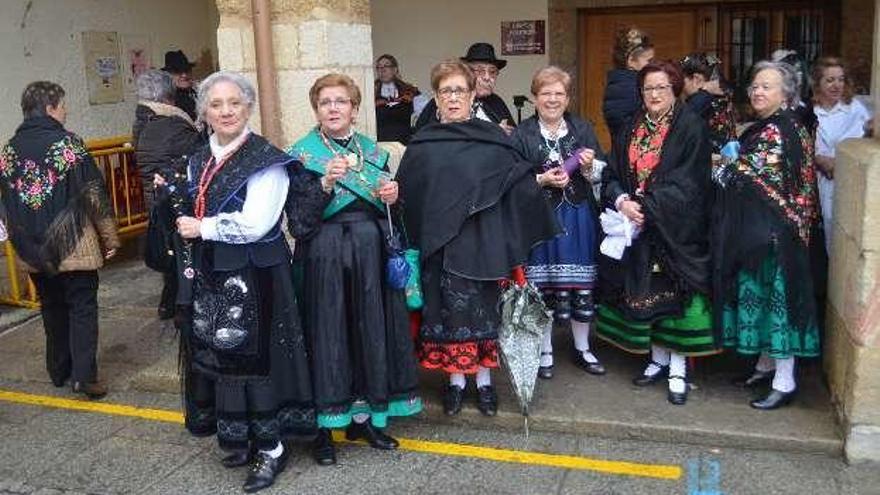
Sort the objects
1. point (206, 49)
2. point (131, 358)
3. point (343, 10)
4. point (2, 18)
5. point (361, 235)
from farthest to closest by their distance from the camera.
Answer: point (206, 49), point (2, 18), point (131, 358), point (343, 10), point (361, 235)

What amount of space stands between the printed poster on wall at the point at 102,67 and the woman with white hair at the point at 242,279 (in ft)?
18.2

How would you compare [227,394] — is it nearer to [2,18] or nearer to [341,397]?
[341,397]

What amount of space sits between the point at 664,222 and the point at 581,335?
2.95 ft

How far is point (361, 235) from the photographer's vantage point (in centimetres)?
404

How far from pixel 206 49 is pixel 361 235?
6.97 m

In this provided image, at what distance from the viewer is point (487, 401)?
14.9 feet

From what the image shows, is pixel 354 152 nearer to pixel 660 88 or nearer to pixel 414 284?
pixel 414 284

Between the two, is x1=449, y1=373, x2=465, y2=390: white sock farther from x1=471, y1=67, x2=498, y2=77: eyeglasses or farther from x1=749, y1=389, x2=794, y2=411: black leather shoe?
x1=471, y1=67, x2=498, y2=77: eyeglasses

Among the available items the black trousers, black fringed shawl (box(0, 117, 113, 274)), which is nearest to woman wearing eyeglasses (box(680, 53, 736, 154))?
black fringed shawl (box(0, 117, 113, 274))

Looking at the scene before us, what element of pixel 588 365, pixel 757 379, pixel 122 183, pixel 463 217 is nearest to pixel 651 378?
pixel 588 365

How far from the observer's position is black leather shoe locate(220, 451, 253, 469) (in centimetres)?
423

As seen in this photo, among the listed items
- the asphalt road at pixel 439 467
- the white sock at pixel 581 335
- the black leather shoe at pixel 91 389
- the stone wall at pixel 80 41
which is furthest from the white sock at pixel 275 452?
the stone wall at pixel 80 41

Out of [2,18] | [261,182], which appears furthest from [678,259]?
[2,18]

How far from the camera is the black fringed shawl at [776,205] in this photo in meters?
4.19
